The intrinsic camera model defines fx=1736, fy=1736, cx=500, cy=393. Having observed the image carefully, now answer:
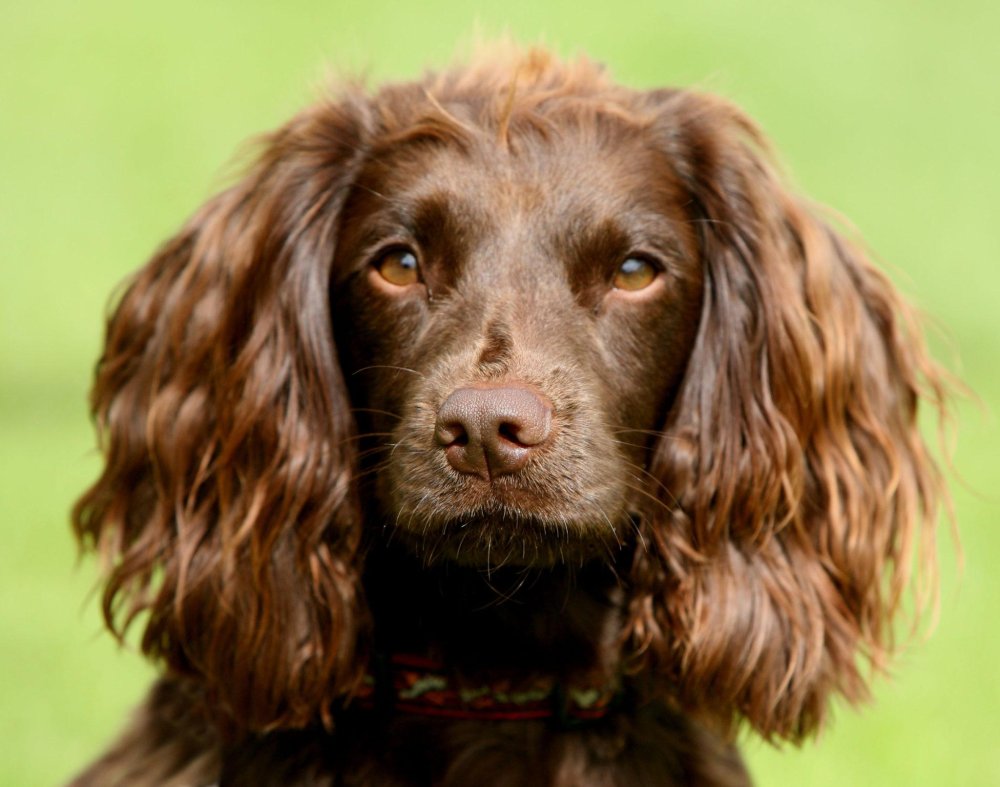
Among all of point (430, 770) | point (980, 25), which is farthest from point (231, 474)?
point (980, 25)

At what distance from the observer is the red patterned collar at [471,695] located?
3.71 meters

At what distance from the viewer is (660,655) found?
12.2 ft

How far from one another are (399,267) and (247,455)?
1.75ft

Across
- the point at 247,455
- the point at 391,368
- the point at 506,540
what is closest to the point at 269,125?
the point at 247,455

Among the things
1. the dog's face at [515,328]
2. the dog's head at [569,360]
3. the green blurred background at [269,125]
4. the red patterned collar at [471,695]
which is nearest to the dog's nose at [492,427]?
the dog's face at [515,328]

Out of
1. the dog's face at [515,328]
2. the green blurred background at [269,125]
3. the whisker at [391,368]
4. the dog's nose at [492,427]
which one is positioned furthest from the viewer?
the green blurred background at [269,125]

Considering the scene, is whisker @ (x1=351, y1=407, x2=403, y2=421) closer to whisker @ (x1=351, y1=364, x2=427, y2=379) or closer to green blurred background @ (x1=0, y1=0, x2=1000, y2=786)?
whisker @ (x1=351, y1=364, x2=427, y2=379)

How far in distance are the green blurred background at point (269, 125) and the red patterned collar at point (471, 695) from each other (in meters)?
2.06

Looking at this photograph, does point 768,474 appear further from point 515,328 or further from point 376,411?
point 376,411

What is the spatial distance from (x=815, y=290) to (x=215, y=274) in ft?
4.41

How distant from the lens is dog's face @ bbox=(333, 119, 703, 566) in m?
3.32

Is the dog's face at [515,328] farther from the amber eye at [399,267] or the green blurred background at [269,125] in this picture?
the green blurred background at [269,125]

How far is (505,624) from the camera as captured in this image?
3.70 metres

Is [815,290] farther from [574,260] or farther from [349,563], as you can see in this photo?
[349,563]
